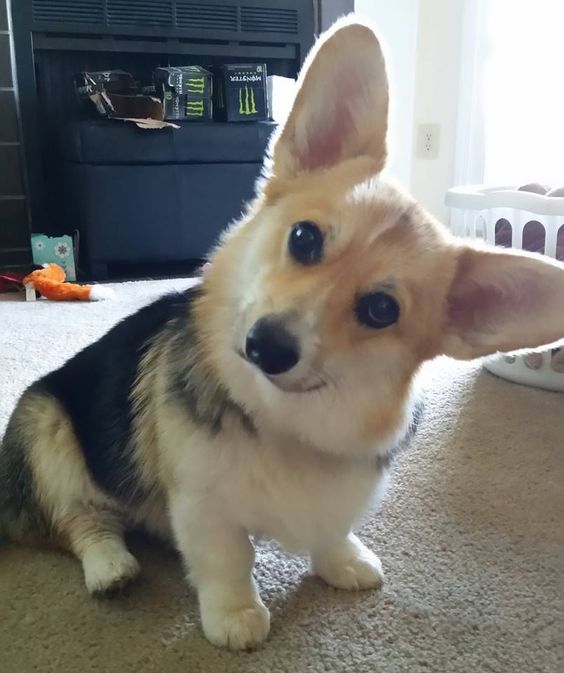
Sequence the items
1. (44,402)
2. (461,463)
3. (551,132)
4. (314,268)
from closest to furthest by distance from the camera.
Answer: (314,268)
(44,402)
(461,463)
(551,132)

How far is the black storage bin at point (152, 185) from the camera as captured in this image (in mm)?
2930

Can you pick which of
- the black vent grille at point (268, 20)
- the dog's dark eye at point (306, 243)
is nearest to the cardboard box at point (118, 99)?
the black vent grille at point (268, 20)

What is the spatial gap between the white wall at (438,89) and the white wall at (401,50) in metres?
0.03

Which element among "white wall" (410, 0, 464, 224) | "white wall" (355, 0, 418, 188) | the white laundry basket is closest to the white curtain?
"white wall" (410, 0, 464, 224)

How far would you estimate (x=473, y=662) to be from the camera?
3.28 ft

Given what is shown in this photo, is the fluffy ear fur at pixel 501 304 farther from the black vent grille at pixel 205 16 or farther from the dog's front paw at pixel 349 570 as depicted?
the black vent grille at pixel 205 16

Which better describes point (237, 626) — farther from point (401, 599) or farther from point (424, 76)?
point (424, 76)

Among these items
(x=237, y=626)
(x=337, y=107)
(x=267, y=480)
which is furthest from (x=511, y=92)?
(x=237, y=626)

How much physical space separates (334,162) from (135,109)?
2154 mm

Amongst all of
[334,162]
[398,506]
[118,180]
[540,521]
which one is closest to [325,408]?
[334,162]

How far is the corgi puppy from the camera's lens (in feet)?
3.01

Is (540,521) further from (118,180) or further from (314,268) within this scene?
(118,180)

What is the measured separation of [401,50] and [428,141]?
48 centimetres

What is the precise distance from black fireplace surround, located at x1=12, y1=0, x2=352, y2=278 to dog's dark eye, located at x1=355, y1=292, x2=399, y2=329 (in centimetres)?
224
